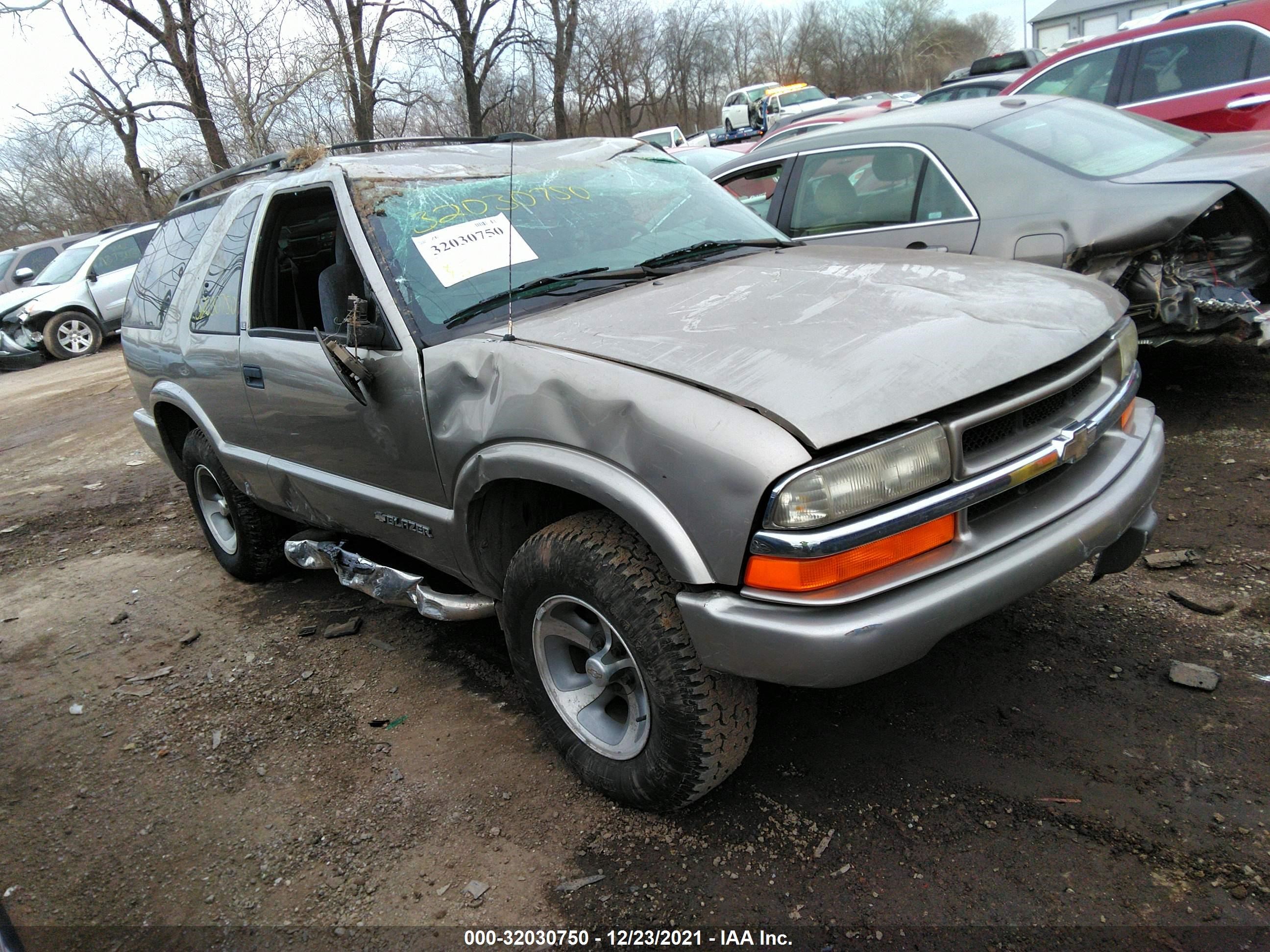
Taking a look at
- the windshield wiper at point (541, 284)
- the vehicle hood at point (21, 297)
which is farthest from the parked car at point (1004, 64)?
the vehicle hood at point (21, 297)

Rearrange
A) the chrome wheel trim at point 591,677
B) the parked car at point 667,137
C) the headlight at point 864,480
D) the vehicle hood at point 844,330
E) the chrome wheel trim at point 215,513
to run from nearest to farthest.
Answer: the headlight at point 864,480
the vehicle hood at point 844,330
the chrome wheel trim at point 591,677
the chrome wheel trim at point 215,513
the parked car at point 667,137

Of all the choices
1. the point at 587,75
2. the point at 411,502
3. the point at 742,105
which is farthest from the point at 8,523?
the point at 587,75

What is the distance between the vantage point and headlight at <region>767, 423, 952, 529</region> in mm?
1912

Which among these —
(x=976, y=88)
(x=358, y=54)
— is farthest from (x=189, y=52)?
(x=976, y=88)

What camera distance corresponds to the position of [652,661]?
219 cm

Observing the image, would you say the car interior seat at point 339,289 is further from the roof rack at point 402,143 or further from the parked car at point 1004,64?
the parked car at point 1004,64

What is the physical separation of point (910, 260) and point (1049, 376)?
80cm

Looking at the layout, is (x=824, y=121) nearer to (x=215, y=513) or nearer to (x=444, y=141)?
(x=444, y=141)

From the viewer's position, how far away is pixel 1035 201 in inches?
174

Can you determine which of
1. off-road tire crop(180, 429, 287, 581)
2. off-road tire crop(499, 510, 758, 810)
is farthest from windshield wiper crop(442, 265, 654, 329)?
off-road tire crop(180, 429, 287, 581)

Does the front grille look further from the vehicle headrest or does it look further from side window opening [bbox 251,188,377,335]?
the vehicle headrest

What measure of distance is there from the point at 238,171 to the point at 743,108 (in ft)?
90.4

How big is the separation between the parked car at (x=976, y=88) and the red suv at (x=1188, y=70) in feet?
13.3

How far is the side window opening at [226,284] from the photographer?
3729mm
